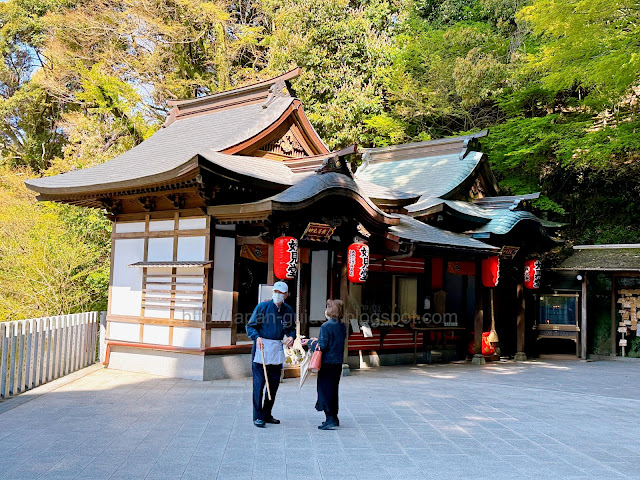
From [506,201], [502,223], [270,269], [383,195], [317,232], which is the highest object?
[506,201]

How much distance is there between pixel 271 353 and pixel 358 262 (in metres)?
4.80

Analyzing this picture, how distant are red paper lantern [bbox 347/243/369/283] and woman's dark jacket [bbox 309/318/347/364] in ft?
14.9

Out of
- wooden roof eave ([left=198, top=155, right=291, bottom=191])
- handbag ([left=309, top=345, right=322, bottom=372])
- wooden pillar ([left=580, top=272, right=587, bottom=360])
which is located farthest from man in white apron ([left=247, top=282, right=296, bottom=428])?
wooden pillar ([left=580, top=272, right=587, bottom=360])

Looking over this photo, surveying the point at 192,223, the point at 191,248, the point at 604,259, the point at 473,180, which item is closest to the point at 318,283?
the point at 191,248

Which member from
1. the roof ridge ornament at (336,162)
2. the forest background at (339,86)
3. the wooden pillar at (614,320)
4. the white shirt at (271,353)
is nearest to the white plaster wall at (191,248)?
the roof ridge ornament at (336,162)

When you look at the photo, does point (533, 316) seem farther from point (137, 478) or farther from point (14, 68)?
point (14, 68)

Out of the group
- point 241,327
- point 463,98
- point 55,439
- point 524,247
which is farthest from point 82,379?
A: point 463,98

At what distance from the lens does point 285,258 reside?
10680 mm

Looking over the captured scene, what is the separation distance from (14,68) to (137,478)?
100 feet

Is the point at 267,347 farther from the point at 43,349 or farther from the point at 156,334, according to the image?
the point at 156,334

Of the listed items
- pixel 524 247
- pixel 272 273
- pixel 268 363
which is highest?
pixel 524 247

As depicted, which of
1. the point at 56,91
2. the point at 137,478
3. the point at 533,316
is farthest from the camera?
the point at 56,91

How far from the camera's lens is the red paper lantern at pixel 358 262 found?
12039 mm

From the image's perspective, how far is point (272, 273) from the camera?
1153cm
